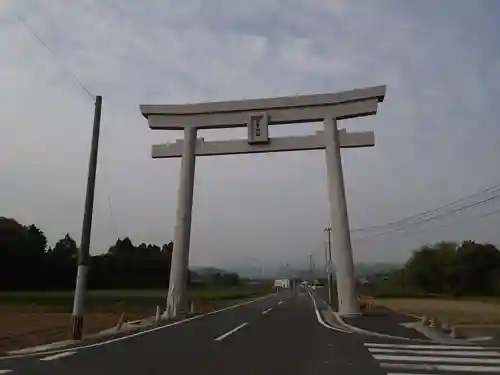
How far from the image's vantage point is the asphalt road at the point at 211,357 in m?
10.2

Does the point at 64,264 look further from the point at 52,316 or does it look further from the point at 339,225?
the point at 339,225

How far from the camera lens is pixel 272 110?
2842 cm

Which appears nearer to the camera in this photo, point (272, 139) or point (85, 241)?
point (85, 241)

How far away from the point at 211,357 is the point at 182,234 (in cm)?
1645

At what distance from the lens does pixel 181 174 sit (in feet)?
94.8

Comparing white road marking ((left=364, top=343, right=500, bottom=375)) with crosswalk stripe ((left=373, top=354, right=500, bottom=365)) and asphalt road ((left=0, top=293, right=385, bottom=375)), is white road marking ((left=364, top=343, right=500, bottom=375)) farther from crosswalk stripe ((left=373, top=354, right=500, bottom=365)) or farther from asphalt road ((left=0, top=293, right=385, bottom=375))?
asphalt road ((left=0, top=293, right=385, bottom=375))

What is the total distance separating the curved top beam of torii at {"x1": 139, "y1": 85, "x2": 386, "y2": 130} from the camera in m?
27.4

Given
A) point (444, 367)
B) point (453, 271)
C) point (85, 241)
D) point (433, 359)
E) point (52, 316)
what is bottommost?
point (444, 367)

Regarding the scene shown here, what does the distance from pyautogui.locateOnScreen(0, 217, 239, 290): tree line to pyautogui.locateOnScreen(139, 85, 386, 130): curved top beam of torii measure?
3197 cm

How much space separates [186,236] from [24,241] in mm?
56860

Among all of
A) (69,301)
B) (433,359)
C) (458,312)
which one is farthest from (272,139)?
(69,301)

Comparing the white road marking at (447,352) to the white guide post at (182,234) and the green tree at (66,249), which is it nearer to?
the white guide post at (182,234)

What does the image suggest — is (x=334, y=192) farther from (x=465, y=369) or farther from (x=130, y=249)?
(x=130, y=249)

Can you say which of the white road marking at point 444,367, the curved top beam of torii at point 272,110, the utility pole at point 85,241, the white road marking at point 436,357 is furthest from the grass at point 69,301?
the white road marking at point 444,367
